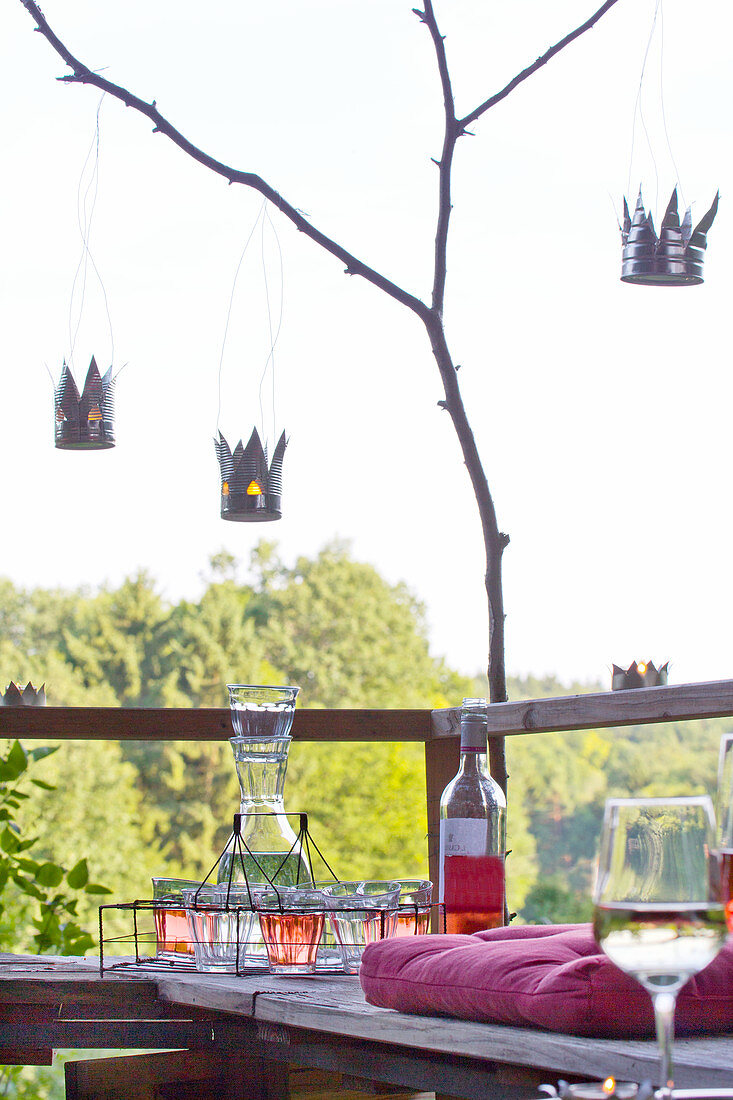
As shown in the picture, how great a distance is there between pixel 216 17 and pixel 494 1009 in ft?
68.5

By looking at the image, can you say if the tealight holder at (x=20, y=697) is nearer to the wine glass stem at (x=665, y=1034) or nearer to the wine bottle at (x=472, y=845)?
the wine bottle at (x=472, y=845)

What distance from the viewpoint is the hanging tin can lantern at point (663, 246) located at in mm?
2264

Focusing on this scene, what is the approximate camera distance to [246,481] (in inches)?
94.6

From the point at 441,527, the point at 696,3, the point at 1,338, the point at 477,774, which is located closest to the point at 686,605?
the point at 441,527

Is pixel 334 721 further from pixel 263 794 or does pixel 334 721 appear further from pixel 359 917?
pixel 359 917

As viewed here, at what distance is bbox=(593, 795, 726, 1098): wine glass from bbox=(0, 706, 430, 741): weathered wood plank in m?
1.22

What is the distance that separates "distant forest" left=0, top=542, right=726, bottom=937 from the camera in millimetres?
18531

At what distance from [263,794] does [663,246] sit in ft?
4.51

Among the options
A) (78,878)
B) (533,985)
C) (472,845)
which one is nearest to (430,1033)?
(533,985)

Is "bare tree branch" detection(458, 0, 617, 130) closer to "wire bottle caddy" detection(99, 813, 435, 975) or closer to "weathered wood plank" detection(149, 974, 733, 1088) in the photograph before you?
"wire bottle caddy" detection(99, 813, 435, 975)

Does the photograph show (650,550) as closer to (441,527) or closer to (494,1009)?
(441,527)

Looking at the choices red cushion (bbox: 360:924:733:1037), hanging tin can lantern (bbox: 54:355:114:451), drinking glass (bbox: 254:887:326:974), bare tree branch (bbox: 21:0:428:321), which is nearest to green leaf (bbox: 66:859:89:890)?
hanging tin can lantern (bbox: 54:355:114:451)

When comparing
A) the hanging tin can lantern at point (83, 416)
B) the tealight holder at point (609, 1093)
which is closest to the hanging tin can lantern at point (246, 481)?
the hanging tin can lantern at point (83, 416)

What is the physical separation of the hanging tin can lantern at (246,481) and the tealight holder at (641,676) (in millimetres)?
1005
